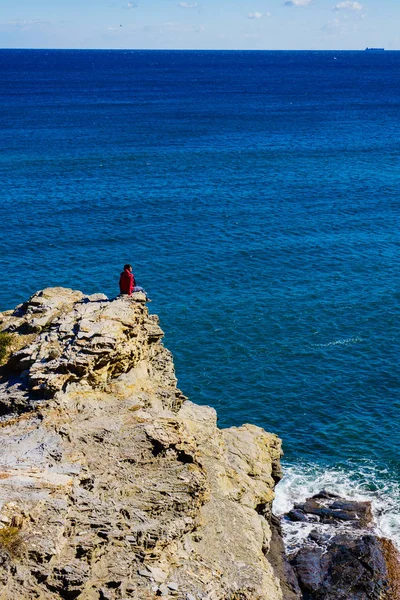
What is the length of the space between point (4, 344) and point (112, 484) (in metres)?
13.0

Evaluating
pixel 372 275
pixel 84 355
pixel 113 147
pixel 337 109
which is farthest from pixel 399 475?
pixel 337 109

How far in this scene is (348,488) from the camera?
143 ft

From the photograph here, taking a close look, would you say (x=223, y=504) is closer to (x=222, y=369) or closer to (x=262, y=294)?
(x=222, y=369)

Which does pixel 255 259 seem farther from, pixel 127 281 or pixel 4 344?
pixel 4 344

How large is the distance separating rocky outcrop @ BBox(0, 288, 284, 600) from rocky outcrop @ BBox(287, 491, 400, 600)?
5471 mm

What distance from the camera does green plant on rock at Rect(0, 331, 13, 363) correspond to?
3234 cm

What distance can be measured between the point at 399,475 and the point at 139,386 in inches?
903

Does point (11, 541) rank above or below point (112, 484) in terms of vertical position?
above

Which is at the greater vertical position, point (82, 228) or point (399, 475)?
point (82, 228)

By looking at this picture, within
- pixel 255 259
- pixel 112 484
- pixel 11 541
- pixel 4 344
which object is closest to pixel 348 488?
pixel 4 344

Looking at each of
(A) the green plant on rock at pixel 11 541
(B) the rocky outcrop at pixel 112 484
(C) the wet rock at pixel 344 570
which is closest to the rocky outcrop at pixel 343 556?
(C) the wet rock at pixel 344 570

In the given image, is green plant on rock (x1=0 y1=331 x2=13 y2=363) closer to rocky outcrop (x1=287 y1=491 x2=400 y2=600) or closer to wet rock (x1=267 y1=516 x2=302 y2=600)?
wet rock (x1=267 y1=516 x2=302 y2=600)

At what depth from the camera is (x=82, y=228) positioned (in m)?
84.0

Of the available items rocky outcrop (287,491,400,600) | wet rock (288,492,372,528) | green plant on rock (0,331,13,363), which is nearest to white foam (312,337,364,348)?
wet rock (288,492,372,528)
